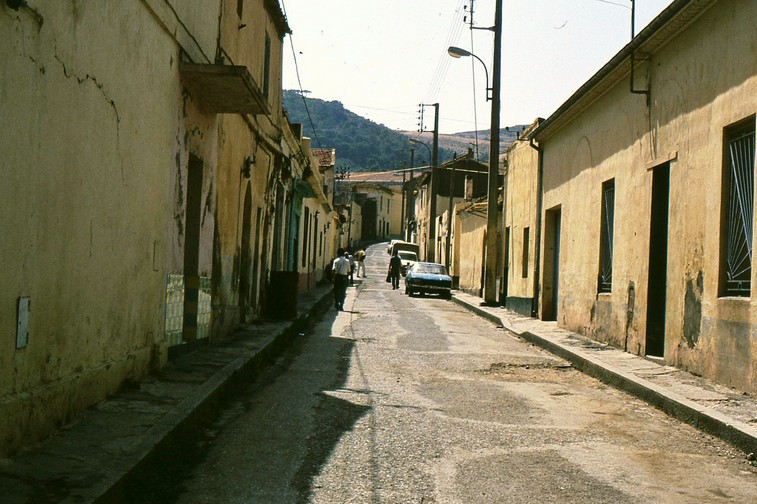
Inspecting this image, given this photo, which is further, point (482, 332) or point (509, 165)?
point (509, 165)

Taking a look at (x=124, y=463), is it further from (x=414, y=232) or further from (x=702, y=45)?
(x=414, y=232)

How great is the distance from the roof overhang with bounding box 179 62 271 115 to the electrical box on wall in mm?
4616

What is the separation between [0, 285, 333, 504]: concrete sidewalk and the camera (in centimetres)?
439

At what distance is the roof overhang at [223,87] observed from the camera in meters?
9.28

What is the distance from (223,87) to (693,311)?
623cm

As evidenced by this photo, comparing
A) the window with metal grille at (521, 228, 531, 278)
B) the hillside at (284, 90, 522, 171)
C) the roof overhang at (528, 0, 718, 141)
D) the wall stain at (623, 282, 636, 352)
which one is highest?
the hillside at (284, 90, 522, 171)

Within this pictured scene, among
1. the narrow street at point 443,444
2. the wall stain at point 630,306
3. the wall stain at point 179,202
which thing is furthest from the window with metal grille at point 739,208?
the wall stain at point 179,202

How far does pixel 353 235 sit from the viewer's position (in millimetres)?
92375

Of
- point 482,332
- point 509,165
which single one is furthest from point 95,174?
point 509,165

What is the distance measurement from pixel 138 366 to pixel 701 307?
6399 millimetres

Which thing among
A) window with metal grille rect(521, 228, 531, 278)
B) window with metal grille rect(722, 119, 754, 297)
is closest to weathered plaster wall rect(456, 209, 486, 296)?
window with metal grille rect(521, 228, 531, 278)

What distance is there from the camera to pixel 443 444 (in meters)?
6.50

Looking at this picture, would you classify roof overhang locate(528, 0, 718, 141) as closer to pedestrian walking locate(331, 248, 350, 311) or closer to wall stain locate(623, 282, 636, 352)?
wall stain locate(623, 282, 636, 352)

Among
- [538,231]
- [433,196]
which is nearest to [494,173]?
[538,231]
